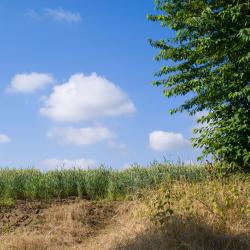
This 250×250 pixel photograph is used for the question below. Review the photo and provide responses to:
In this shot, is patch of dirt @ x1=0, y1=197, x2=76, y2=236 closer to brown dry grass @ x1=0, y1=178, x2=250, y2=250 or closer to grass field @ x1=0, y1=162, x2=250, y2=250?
grass field @ x1=0, y1=162, x2=250, y2=250

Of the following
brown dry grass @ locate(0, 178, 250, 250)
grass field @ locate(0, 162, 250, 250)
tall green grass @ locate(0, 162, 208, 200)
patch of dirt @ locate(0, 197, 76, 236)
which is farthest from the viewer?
tall green grass @ locate(0, 162, 208, 200)

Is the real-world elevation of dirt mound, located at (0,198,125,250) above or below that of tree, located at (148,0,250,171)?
below

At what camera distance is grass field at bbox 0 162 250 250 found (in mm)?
8914

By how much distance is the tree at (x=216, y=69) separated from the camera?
1548 cm

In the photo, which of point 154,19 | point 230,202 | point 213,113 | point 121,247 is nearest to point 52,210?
point 121,247

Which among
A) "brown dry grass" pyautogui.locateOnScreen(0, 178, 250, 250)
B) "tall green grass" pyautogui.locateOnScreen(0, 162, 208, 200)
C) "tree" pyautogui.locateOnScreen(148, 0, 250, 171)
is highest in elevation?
"tree" pyautogui.locateOnScreen(148, 0, 250, 171)

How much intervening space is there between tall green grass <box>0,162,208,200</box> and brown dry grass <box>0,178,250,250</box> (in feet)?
7.46

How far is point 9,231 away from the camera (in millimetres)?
10773

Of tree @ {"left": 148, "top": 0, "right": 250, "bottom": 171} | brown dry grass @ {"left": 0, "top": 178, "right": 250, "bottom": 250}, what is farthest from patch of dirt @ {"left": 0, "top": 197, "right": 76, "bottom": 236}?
tree @ {"left": 148, "top": 0, "right": 250, "bottom": 171}

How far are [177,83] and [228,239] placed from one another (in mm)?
9879

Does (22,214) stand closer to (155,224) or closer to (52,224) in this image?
(52,224)

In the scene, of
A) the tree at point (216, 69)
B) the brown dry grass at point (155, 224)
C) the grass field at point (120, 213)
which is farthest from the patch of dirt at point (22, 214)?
the tree at point (216, 69)

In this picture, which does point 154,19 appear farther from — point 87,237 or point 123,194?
Answer: point 87,237

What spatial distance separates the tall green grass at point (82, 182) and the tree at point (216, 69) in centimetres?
154
